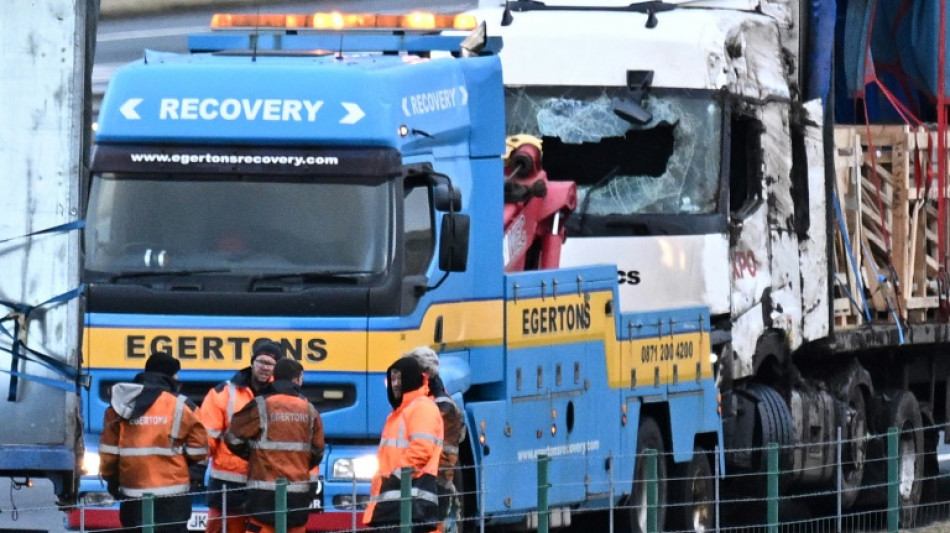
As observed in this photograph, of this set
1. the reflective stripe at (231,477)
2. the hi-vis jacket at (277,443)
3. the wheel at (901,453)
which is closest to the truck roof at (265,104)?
the hi-vis jacket at (277,443)

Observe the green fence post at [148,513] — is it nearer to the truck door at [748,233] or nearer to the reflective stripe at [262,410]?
the reflective stripe at [262,410]

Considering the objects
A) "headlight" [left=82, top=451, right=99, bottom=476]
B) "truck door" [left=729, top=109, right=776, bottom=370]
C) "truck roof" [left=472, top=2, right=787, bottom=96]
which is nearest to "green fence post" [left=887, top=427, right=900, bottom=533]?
"truck door" [left=729, top=109, right=776, bottom=370]

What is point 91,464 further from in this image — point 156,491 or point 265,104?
point 265,104

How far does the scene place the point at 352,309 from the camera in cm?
1268

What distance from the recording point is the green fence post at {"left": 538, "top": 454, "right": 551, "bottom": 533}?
1321 centimetres

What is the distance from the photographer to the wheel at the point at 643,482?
15797 millimetres

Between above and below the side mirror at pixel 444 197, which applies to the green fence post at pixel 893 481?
below

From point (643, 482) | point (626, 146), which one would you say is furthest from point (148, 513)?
point (626, 146)

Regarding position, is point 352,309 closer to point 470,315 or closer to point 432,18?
point 470,315

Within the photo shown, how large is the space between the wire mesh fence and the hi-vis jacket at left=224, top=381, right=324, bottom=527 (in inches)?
5.1

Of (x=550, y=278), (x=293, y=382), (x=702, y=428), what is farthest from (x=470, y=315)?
(x=702, y=428)

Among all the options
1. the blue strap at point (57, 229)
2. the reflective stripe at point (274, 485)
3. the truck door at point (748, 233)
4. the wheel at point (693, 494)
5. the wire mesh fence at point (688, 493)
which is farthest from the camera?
the truck door at point (748, 233)

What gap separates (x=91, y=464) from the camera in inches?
511

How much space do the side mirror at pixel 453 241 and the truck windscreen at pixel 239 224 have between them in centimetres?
47
